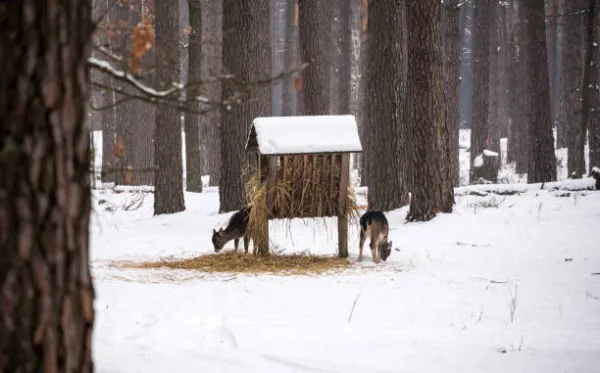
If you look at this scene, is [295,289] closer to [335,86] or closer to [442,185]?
[442,185]

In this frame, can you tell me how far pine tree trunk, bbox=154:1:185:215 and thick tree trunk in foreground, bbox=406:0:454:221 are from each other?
21.0 feet

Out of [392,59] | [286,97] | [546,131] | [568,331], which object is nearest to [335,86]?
[286,97]

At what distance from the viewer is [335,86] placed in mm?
38438

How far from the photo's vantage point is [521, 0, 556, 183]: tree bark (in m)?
19.4

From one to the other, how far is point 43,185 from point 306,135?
7007 mm

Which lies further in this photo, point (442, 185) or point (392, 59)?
point (392, 59)

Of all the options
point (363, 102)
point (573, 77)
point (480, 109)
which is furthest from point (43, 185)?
point (363, 102)

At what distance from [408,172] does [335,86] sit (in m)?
22.1

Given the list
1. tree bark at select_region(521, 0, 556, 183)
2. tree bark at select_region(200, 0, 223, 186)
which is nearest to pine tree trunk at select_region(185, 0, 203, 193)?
tree bark at select_region(200, 0, 223, 186)

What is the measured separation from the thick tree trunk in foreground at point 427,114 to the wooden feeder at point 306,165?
3.77 m

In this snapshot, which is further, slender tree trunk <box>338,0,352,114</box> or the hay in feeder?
slender tree trunk <box>338,0,352,114</box>

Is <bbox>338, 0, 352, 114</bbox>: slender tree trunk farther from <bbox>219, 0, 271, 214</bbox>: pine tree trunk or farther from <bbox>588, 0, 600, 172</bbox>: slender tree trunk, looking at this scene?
<bbox>219, 0, 271, 214</bbox>: pine tree trunk

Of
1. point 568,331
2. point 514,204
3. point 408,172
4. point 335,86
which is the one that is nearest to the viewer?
point 568,331

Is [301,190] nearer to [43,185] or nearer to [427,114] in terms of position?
[427,114]
